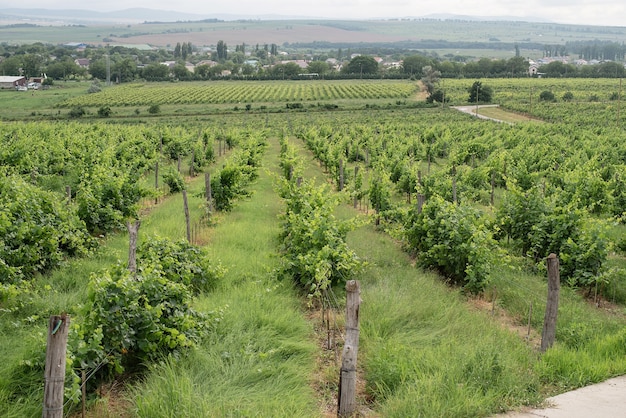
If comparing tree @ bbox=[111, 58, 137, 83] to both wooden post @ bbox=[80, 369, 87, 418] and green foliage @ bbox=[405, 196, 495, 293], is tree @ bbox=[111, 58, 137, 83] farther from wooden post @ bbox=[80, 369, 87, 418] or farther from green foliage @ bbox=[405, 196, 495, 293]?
wooden post @ bbox=[80, 369, 87, 418]

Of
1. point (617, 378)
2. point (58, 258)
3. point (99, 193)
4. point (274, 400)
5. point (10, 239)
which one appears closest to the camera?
point (274, 400)

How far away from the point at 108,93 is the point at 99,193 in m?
83.5

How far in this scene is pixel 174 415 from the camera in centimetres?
586

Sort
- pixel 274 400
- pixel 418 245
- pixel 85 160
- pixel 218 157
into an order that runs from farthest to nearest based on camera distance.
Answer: pixel 218 157, pixel 85 160, pixel 418 245, pixel 274 400

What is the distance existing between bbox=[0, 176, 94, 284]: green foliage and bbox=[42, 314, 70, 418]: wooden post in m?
3.70

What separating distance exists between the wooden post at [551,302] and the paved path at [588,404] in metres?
0.87

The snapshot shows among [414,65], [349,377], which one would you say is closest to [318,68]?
[414,65]

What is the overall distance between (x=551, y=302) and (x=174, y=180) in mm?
14350

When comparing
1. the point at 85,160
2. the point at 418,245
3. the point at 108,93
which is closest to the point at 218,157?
the point at 85,160

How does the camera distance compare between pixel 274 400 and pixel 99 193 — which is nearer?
pixel 274 400

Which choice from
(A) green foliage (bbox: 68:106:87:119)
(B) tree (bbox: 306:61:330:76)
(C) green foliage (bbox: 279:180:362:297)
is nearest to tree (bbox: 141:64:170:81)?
(B) tree (bbox: 306:61:330:76)

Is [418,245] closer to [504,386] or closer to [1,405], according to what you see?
[504,386]

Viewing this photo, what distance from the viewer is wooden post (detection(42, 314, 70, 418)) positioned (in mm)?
5184

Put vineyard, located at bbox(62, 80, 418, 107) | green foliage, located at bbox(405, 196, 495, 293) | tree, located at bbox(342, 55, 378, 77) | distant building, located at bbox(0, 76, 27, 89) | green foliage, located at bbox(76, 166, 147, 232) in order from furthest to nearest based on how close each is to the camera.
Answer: tree, located at bbox(342, 55, 378, 77)
distant building, located at bbox(0, 76, 27, 89)
vineyard, located at bbox(62, 80, 418, 107)
green foliage, located at bbox(76, 166, 147, 232)
green foliage, located at bbox(405, 196, 495, 293)
